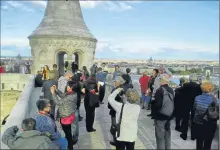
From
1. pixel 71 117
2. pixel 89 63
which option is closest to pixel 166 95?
pixel 71 117

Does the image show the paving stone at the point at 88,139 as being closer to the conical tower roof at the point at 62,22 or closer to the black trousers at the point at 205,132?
the black trousers at the point at 205,132

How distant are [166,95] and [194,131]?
0.84 m

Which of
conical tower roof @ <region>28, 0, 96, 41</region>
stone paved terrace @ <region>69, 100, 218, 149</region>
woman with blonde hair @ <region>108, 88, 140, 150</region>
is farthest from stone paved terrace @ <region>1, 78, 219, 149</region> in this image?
conical tower roof @ <region>28, 0, 96, 41</region>

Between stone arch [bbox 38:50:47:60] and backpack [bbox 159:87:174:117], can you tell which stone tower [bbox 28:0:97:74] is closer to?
stone arch [bbox 38:50:47:60]

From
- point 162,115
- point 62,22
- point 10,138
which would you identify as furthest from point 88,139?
point 62,22

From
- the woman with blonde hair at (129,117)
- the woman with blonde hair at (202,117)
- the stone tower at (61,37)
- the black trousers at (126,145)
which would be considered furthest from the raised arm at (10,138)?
the stone tower at (61,37)

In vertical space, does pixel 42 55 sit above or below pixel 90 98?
above

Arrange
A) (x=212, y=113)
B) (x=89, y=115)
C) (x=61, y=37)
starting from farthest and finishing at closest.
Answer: (x=61, y=37) < (x=89, y=115) < (x=212, y=113)

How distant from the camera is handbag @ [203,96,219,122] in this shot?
15.5ft

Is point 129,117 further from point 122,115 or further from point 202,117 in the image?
point 202,117

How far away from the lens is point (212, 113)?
4.71 metres

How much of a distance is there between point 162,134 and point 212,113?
91 cm

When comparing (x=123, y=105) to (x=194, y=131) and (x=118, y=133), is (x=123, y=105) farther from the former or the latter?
(x=194, y=131)

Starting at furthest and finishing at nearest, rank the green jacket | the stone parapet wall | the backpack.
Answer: the stone parapet wall
the backpack
the green jacket
